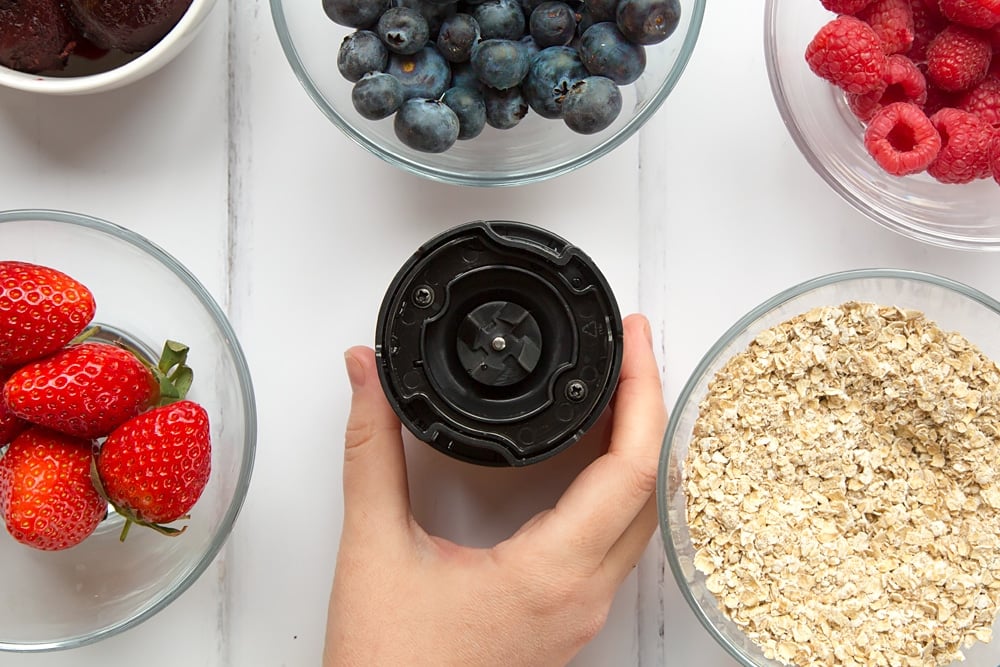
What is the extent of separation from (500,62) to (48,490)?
60cm

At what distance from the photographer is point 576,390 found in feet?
3.02

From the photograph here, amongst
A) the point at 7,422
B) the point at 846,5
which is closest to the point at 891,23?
the point at 846,5

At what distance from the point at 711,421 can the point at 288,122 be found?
590mm

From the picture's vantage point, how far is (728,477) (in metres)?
0.88

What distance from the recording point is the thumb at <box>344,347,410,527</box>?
936mm

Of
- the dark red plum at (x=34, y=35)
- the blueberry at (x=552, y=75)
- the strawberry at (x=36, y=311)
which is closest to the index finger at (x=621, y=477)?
the blueberry at (x=552, y=75)

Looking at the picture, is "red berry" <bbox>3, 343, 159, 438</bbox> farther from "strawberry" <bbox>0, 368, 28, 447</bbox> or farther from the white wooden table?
the white wooden table

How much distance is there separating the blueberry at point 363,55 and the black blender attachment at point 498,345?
0.18 m

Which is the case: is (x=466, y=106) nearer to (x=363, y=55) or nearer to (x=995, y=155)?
(x=363, y=55)

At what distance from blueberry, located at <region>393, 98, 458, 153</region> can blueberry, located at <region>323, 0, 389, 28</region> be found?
3.5 inches

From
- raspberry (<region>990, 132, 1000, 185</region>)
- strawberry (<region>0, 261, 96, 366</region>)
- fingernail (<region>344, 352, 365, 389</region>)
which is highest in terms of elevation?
raspberry (<region>990, 132, 1000, 185</region>)

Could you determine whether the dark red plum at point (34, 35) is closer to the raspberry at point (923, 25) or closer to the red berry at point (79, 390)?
the red berry at point (79, 390)

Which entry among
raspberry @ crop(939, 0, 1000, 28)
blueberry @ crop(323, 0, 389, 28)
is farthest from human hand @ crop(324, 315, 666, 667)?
raspberry @ crop(939, 0, 1000, 28)

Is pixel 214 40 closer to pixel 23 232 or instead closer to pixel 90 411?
pixel 23 232
